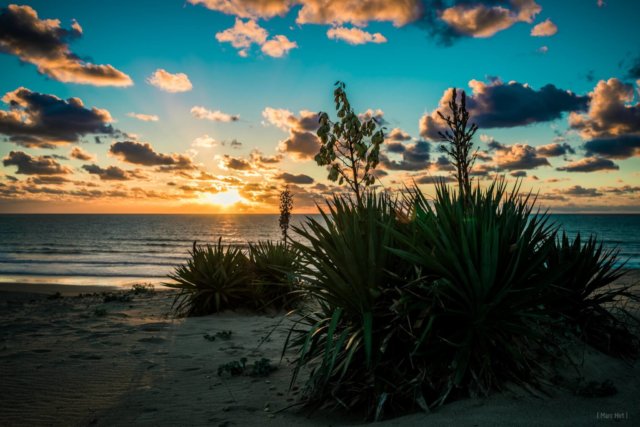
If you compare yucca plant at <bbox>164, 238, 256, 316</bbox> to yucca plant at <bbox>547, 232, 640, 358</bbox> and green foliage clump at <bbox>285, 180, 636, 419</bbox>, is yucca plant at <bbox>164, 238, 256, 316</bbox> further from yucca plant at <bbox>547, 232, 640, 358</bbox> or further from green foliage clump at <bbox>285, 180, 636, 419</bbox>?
yucca plant at <bbox>547, 232, 640, 358</bbox>

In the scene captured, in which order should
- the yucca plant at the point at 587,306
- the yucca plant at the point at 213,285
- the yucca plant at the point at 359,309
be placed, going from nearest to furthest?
the yucca plant at the point at 359,309 → the yucca plant at the point at 587,306 → the yucca plant at the point at 213,285

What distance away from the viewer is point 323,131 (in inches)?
354

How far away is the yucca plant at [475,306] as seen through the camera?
319cm

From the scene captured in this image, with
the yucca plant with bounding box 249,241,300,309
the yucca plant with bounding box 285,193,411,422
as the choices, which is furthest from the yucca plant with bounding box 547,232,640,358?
the yucca plant with bounding box 249,241,300,309

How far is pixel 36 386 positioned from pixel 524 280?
5608mm

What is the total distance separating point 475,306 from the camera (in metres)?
3.24

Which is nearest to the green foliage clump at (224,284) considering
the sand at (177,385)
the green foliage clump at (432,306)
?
the sand at (177,385)

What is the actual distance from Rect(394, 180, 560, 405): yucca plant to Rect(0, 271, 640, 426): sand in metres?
0.25

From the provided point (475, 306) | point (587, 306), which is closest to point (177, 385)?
point (475, 306)

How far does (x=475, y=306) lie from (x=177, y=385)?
366 centimetres

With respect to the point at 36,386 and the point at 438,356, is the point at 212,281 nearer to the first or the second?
the point at 36,386

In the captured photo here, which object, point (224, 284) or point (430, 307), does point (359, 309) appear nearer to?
point (430, 307)

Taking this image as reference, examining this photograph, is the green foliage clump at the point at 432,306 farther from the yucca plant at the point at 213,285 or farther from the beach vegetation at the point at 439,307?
the yucca plant at the point at 213,285

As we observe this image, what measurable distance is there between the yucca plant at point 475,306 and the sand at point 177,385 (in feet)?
0.81
